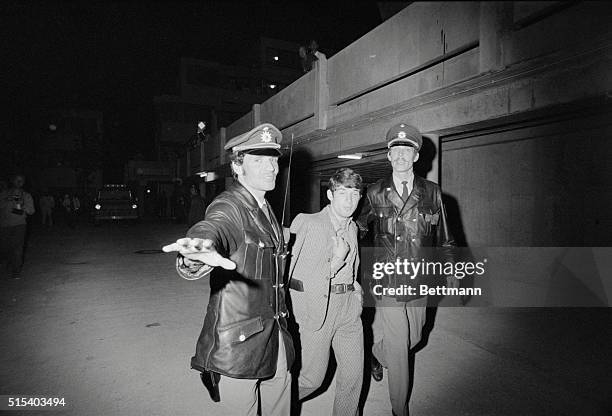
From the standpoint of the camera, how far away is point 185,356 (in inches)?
189

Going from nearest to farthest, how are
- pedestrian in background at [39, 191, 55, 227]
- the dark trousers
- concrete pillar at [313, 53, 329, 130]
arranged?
the dark trousers, concrete pillar at [313, 53, 329, 130], pedestrian in background at [39, 191, 55, 227]

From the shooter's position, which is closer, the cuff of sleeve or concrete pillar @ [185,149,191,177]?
the cuff of sleeve

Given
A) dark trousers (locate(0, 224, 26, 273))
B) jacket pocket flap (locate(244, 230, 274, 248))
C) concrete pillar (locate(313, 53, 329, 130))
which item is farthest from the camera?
concrete pillar (locate(313, 53, 329, 130))

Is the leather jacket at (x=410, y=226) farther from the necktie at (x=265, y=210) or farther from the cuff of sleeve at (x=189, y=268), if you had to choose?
the cuff of sleeve at (x=189, y=268)

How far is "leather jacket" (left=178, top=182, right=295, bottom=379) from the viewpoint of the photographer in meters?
2.22

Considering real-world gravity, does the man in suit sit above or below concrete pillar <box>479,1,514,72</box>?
below

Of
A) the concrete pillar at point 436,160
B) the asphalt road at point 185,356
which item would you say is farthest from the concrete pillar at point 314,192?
the concrete pillar at point 436,160

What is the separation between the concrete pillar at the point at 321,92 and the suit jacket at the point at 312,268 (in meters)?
6.89

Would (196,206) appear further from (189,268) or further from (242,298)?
(189,268)

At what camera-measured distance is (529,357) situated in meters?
4.82

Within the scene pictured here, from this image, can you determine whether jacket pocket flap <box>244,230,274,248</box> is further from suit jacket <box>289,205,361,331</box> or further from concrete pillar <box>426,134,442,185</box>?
concrete pillar <box>426,134,442,185</box>

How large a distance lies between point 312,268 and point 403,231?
3.10ft

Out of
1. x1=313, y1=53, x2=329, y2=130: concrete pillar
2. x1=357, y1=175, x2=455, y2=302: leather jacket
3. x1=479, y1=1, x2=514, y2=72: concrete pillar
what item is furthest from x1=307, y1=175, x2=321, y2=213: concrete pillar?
x1=357, y1=175, x2=455, y2=302: leather jacket

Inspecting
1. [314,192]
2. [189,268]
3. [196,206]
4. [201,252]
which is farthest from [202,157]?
[201,252]
